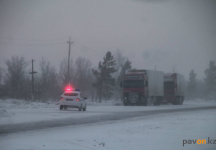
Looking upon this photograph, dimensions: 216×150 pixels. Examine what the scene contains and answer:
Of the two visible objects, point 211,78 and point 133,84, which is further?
point 211,78

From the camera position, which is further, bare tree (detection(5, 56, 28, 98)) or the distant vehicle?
bare tree (detection(5, 56, 28, 98))

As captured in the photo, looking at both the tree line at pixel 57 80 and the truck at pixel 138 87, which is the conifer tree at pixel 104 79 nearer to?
the tree line at pixel 57 80

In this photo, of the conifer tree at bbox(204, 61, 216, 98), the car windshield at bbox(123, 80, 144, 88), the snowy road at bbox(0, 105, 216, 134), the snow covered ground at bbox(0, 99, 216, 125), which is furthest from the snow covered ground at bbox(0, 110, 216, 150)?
the conifer tree at bbox(204, 61, 216, 98)

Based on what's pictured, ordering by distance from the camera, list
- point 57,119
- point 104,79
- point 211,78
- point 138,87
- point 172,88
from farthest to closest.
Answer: point 211,78, point 104,79, point 172,88, point 138,87, point 57,119

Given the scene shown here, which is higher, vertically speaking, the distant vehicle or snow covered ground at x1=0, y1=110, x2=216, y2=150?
the distant vehicle

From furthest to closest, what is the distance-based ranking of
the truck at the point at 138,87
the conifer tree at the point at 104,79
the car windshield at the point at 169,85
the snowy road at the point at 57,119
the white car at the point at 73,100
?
the conifer tree at the point at 104,79
the car windshield at the point at 169,85
the truck at the point at 138,87
the white car at the point at 73,100
the snowy road at the point at 57,119

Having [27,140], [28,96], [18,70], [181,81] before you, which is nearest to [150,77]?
[181,81]

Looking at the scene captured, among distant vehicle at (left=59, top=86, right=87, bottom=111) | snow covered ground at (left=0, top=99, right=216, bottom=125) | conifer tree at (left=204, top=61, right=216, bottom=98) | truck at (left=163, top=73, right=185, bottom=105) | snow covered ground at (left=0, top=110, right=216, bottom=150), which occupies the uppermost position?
conifer tree at (left=204, top=61, right=216, bottom=98)

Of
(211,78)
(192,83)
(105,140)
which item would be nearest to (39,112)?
(105,140)

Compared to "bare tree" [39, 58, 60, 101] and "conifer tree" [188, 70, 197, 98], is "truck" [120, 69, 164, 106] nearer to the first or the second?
"bare tree" [39, 58, 60, 101]

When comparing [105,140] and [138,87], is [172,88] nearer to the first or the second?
[138,87]

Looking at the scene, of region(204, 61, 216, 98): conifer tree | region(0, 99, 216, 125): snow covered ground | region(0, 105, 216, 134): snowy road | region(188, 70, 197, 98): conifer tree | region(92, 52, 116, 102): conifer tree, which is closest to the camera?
region(0, 105, 216, 134): snowy road

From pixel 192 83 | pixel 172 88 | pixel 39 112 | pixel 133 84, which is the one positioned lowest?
pixel 39 112

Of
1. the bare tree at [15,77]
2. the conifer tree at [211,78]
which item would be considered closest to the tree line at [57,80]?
the bare tree at [15,77]
